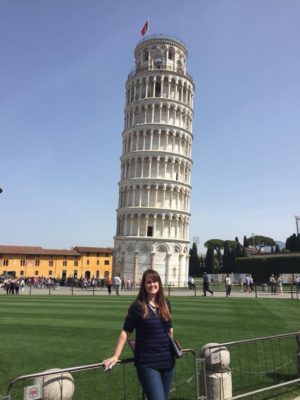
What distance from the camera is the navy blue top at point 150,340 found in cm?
539

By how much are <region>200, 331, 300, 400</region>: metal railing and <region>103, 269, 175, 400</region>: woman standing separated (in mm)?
2059

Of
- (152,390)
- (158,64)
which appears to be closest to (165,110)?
(158,64)

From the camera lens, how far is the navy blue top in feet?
17.7

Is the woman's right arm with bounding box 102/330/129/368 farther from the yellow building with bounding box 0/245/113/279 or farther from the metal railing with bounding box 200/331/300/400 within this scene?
the yellow building with bounding box 0/245/113/279

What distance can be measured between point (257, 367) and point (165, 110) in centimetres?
6815

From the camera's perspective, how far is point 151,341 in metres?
5.45

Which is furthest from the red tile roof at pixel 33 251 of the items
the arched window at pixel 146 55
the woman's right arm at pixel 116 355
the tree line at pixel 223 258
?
the woman's right arm at pixel 116 355

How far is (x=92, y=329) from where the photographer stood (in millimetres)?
15383

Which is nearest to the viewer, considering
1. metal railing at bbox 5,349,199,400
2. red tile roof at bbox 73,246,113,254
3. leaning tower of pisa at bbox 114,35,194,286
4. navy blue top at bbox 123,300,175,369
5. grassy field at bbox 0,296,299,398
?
navy blue top at bbox 123,300,175,369

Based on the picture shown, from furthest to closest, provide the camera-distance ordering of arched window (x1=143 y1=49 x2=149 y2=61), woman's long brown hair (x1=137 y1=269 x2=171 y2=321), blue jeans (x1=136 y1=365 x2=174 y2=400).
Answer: arched window (x1=143 y1=49 x2=149 y2=61)
woman's long brown hair (x1=137 y1=269 x2=171 y2=321)
blue jeans (x1=136 y1=365 x2=174 y2=400)

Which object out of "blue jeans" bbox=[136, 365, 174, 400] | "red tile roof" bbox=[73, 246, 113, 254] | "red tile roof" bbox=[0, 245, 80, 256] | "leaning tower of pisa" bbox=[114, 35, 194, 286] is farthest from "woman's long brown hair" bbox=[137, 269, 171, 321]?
"red tile roof" bbox=[73, 246, 113, 254]

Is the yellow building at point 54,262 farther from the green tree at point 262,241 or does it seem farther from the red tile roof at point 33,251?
the green tree at point 262,241

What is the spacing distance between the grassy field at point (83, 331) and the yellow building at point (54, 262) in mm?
88790

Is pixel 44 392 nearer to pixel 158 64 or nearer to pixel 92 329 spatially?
pixel 92 329
